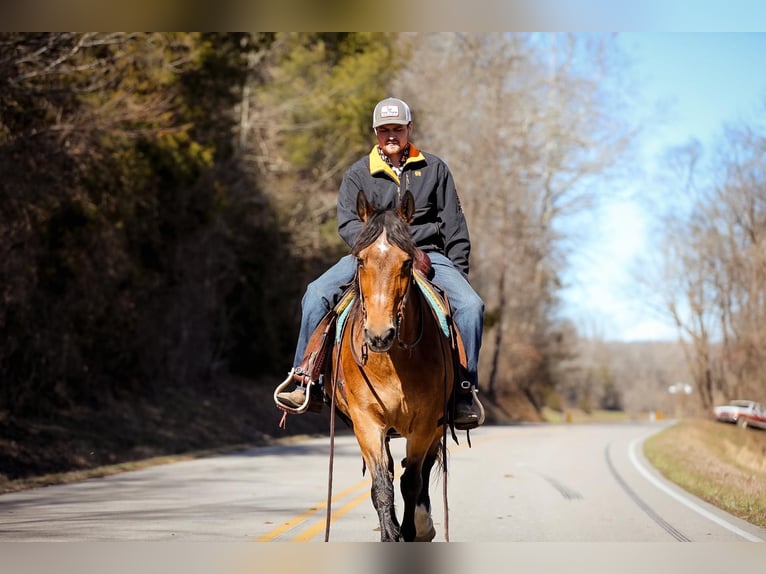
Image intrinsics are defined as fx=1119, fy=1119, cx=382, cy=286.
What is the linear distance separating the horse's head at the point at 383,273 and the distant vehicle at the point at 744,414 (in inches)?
1367

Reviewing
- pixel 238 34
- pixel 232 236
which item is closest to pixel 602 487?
pixel 238 34

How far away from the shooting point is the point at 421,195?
27.4ft

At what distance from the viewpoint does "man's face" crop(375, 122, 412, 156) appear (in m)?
8.27

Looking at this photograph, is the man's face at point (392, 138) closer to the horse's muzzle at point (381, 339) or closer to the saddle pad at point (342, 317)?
the saddle pad at point (342, 317)

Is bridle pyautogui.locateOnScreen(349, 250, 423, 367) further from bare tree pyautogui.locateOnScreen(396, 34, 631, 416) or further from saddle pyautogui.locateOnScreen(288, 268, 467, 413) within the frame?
bare tree pyautogui.locateOnScreen(396, 34, 631, 416)

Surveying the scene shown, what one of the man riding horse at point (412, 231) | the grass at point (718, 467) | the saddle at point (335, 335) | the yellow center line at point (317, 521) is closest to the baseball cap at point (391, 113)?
the man riding horse at point (412, 231)

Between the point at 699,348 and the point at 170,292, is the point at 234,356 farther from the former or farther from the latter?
the point at 699,348

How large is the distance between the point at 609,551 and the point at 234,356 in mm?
25666

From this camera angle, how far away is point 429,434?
7.84 m

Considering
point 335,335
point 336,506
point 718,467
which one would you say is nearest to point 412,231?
point 335,335

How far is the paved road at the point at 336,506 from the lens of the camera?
10.1m

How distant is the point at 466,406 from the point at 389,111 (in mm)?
2217

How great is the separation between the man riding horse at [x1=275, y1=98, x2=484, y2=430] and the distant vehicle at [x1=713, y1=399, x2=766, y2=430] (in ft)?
109
